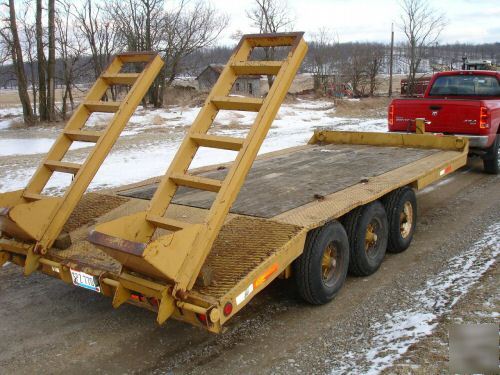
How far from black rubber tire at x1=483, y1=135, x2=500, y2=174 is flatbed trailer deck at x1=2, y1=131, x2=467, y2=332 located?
197 cm

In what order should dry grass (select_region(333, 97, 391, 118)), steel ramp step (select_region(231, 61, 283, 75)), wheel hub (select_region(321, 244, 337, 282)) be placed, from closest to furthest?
steel ramp step (select_region(231, 61, 283, 75))
wheel hub (select_region(321, 244, 337, 282))
dry grass (select_region(333, 97, 391, 118))

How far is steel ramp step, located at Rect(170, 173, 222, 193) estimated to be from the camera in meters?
3.53

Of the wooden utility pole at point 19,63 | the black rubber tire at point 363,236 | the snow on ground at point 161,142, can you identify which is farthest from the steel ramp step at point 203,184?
the wooden utility pole at point 19,63

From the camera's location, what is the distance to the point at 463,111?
8422mm

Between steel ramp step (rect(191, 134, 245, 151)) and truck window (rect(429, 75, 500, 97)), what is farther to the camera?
truck window (rect(429, 75, 500, 97))

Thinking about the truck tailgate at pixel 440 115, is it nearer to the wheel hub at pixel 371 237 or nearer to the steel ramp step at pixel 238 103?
the wheel hub at pixel 371 237

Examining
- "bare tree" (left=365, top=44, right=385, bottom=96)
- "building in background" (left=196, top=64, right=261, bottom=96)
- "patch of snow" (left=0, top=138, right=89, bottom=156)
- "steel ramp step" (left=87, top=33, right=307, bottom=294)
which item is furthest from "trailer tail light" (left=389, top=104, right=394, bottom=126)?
"building in background" (left=196, top=64, right=261, bottom=96)

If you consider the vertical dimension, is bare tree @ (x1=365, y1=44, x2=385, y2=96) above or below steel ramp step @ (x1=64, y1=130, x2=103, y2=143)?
above

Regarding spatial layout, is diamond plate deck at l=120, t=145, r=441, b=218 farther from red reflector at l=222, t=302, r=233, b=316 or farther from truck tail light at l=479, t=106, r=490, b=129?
truck tail light at l=479, t=106, r=490, b=129

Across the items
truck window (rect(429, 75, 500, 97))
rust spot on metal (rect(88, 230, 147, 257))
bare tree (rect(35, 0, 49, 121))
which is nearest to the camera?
rust spot on metal (rect(88, 230, 147, 257))

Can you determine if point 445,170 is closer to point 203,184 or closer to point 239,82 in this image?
point 203,184

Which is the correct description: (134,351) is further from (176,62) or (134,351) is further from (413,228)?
(176,62)

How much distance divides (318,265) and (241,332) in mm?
826

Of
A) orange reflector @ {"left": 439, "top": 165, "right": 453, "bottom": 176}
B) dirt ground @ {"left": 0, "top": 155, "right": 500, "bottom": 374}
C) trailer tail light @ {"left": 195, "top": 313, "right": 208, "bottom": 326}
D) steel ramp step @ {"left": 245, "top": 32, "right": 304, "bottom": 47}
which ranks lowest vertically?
dirt ground @ {"left": 0, "top": 155, "right": 500, "bottom": 374}
